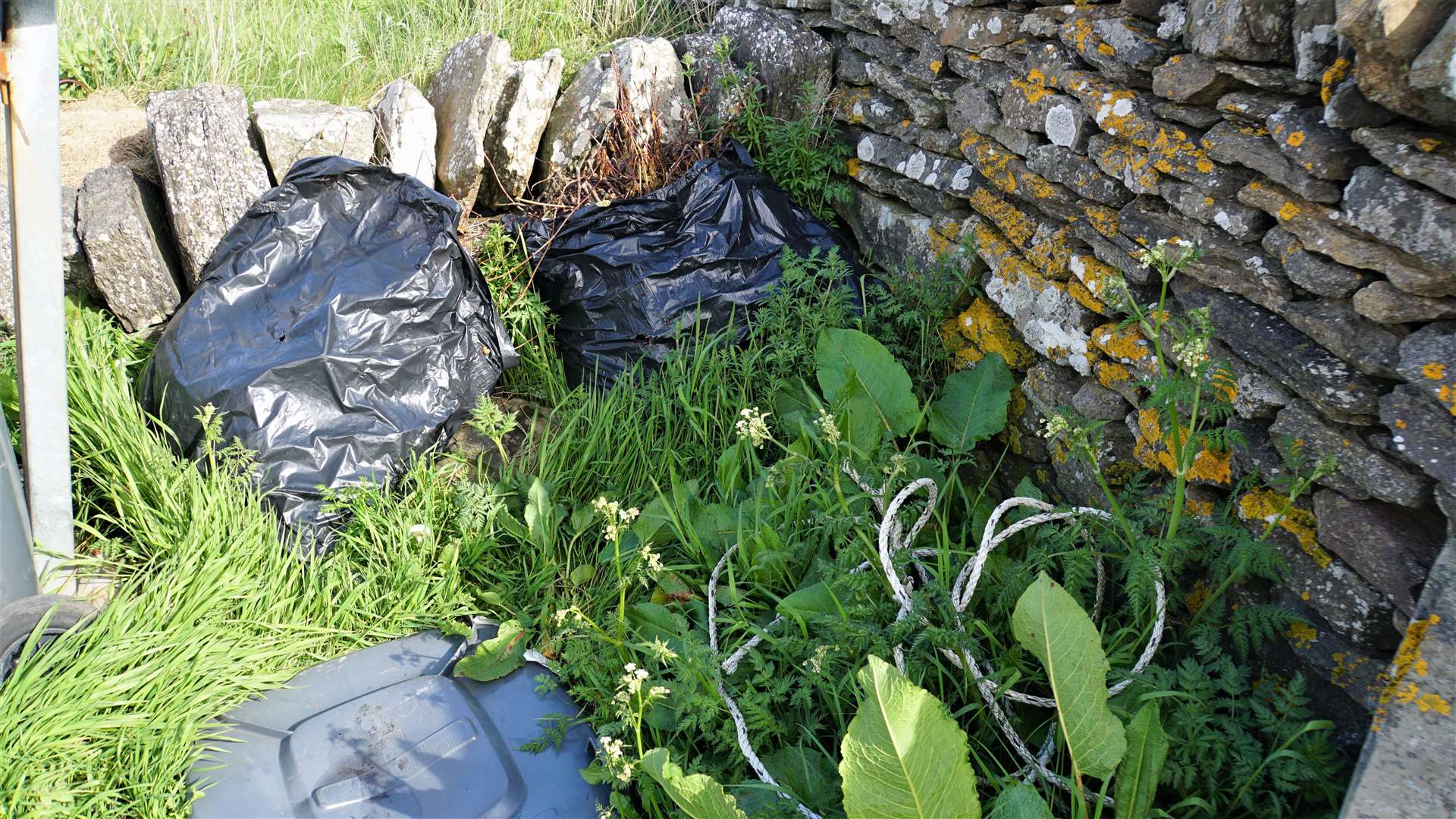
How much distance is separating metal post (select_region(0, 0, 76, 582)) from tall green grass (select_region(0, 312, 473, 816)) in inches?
9.8

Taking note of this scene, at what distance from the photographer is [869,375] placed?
2.53m

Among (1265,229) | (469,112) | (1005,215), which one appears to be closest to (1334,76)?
(1265,229)

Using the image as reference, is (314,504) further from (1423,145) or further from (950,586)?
(1423,145)

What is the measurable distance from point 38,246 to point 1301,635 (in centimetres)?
279

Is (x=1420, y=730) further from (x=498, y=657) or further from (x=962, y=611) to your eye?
(x=498, y=657)

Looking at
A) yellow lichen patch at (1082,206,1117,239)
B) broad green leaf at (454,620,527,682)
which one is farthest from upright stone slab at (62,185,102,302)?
yellow lichen patch at (1082,206,1117,239)

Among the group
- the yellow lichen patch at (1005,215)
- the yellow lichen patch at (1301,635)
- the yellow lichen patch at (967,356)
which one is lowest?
the yellow lichen patch at (1301,635)

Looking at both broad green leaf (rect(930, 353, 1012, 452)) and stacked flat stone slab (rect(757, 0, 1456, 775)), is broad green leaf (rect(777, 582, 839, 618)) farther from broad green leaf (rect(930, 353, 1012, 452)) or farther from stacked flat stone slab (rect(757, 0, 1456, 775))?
stacked flat stone slab (rect(757, 0, 1456, 775))

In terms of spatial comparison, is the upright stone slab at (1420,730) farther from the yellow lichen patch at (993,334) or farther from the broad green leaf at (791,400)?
the broad green leaf at (791,400)

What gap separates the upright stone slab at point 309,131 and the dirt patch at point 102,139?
17.2 inches

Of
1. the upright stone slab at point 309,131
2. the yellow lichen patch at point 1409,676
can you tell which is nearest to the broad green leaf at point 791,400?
the yellow lichen patch at point 1409,676

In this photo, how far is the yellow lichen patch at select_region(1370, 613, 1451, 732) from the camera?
127cm

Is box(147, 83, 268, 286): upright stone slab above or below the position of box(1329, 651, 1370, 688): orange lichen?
above

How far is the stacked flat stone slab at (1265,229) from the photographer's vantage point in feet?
4.97
